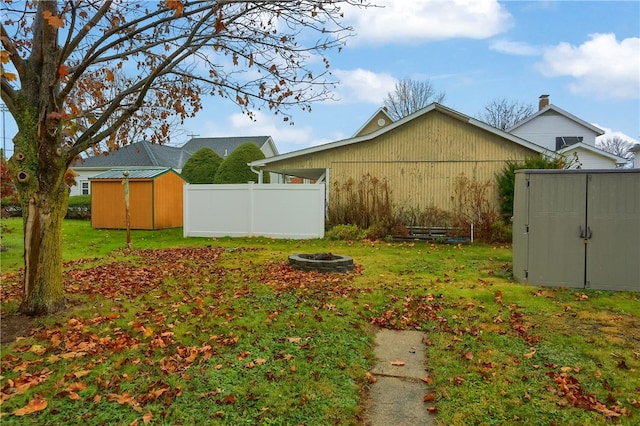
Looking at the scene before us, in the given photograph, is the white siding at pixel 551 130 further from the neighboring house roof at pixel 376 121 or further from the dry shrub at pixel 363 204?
the dry shrub at pixel 363 204

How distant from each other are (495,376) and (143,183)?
17692 millimetres

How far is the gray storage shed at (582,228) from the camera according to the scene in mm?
6758

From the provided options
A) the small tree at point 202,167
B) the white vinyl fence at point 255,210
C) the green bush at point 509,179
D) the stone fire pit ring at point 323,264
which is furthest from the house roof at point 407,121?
the small tree at point 202,167

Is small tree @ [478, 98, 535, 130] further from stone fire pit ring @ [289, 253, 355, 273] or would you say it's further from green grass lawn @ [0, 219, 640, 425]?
green grass lawn @ [0, 219, 640, 425]

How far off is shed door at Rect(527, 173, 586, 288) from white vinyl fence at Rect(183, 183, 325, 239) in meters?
8.01

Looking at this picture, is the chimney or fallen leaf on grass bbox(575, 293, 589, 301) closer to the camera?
fallen leaf on grass bbox(575, 293, 589, 301)

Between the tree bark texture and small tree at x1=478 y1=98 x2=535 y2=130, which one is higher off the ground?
small tree at x1=478 y1=98 x2=535 y2=130

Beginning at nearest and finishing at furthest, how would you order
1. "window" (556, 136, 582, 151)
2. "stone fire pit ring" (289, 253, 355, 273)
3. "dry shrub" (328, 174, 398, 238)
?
"stone fire pit ring" (289, 253, 355, 273)
"dry shrub" (328, 174, 398, 238)
"window" (556, 136, 582, 151)

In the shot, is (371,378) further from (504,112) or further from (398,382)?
(504,112)

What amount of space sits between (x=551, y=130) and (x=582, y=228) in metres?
21.6

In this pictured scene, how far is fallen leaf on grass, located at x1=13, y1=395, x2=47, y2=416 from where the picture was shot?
2889 millimetres

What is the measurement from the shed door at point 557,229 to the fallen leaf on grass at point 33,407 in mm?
6931

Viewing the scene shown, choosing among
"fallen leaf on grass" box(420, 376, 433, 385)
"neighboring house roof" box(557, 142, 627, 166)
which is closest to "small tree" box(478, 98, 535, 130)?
"neighboring house roof" box(557, 142, 627, 166)

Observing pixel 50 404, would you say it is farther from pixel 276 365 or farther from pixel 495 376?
pixel 495 376
